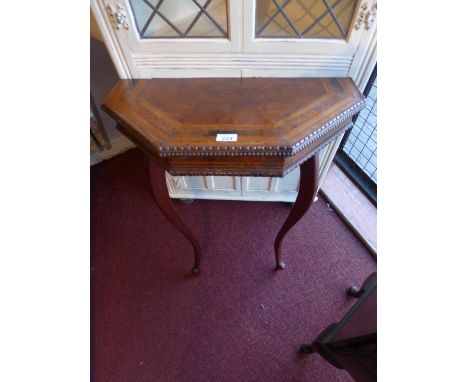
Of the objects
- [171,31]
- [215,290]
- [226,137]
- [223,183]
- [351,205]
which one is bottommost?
[215,290]

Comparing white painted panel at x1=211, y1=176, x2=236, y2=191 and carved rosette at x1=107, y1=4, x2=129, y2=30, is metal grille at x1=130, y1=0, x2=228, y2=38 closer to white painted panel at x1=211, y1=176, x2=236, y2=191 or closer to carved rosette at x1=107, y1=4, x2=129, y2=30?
carved rosette at x1=107, y1=4, x2=129, y2=30

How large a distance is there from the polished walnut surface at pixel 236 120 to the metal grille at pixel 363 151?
56 centimetres

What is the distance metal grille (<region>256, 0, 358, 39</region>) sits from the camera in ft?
2.47

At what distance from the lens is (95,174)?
5.24 feet

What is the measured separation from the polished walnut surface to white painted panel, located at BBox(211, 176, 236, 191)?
481mm

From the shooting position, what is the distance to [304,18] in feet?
2.56

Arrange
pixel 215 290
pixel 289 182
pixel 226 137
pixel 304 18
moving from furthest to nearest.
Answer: pixel 289 182 < pixel 215 290 < pixel 304 18 < pixel 226 137

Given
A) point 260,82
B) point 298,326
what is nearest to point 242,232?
point 298,326

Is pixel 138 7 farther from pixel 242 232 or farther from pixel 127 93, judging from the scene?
pixel 242 232

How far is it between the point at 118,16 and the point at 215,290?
1.01 meters

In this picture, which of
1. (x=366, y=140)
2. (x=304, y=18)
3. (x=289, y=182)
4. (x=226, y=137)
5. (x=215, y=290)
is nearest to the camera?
(x=226, y=137)

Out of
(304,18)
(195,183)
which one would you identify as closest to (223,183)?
(195,183)

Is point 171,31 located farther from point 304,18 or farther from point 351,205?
point 351,205

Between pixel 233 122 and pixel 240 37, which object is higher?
pixel 240 37
